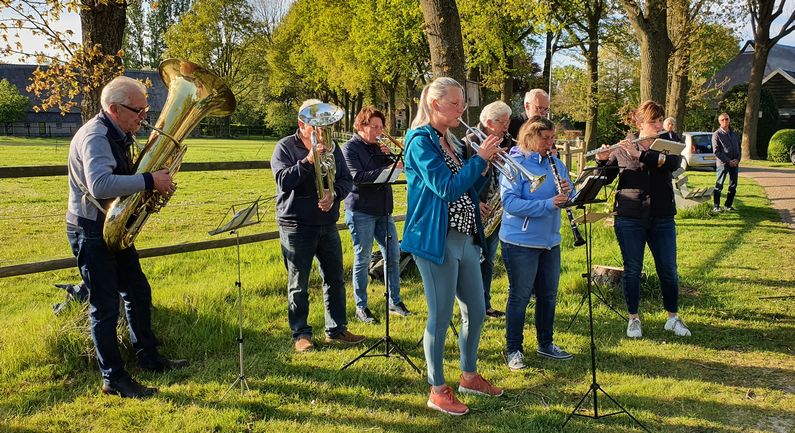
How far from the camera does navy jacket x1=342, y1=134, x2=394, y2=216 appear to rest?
19.6 ft

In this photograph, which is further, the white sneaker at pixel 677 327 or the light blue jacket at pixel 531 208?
the white sneaker at pixel 677 327

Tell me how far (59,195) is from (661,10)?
47.3 ft

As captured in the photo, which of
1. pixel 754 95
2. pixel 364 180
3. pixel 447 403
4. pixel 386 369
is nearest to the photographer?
pixel 447 403

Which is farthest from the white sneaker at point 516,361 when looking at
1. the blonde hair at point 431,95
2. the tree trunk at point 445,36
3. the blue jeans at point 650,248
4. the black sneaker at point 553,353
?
the tree trunk at point 445,36

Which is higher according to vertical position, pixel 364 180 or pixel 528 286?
pixel 364 180

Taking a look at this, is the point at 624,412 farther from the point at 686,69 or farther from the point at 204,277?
the point at 686,69

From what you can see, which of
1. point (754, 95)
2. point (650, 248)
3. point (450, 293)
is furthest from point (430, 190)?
point (754, 95)

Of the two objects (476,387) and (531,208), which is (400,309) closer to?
Answer: (476,387)

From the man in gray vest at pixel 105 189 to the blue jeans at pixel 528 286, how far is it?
2.65 meters

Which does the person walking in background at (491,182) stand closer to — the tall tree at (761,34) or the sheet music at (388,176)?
the sheet music at (388,176)

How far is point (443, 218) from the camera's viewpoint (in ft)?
12.3

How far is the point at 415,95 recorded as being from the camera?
40.2 m

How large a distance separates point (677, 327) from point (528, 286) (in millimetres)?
1817

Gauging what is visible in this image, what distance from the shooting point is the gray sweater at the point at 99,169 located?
3.94 metres
